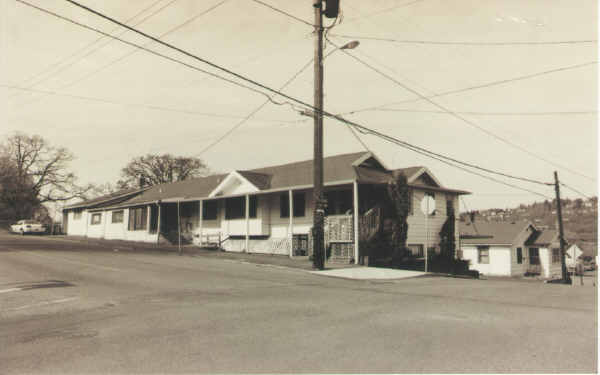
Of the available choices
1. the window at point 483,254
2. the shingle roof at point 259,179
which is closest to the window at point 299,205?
the shingle roof at point 259,179

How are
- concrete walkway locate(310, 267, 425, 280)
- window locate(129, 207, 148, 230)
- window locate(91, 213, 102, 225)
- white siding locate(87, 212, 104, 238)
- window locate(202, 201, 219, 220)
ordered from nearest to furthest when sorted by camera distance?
concrete walkway locate(310, 267, 425, 280), window locate(202, 201, 219, 220), window locate(129, 207, 148, 230), white siding locate(87, 212, 104, 238), window locate(91, 213, 102, 225)

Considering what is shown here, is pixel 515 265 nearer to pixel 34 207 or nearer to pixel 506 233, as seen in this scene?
pixel 506 233

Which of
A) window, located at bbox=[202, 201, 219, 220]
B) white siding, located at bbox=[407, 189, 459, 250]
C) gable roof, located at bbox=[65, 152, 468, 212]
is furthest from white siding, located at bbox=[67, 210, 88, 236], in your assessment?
white siding, located at bbox=[407, 189, 459, 250]

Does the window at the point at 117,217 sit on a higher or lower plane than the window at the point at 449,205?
lower

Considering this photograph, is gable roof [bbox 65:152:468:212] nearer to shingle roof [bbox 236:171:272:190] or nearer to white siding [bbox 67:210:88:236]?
shingle roof [bbox 236:171:272:190]

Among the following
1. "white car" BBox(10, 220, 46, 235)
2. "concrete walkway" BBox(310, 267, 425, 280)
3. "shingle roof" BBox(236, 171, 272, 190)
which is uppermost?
"shingle roof" BBox(236, 171, 272, 190)

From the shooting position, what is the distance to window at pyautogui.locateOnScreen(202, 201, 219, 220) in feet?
105

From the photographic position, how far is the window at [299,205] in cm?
2662

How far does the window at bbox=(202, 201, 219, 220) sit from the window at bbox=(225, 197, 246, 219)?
1582 mm

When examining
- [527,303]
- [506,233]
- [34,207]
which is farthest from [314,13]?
[34,207]

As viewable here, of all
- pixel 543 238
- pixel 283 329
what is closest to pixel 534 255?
pixel 543 238

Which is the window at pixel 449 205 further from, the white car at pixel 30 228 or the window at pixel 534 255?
the white car at pixel 30 228

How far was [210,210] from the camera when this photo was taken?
3247 cm

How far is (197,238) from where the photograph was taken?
32.9 metres
